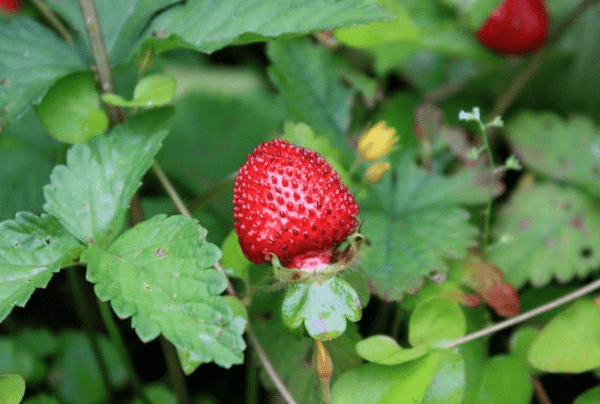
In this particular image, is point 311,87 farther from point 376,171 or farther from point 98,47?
point 98,47

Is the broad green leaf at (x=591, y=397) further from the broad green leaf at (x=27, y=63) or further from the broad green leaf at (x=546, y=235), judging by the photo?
the broad green leaf at (x=27, y=63)

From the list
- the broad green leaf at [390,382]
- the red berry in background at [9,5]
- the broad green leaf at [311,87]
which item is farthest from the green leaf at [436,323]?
the red berry in background at [9,5]

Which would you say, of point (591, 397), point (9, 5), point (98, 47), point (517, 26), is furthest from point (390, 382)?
point (9, 5)

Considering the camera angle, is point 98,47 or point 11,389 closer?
point 11,389

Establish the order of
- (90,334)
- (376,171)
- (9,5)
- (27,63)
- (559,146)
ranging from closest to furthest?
(27,63), (376,171), (90,334), (559,146), (9,5)

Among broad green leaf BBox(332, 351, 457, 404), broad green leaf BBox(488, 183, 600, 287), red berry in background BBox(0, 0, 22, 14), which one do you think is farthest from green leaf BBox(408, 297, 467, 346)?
red berry in background BBox(0, 0, 22, 14)

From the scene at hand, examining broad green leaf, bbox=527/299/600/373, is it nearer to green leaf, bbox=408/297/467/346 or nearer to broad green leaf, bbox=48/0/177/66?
green leaf, bbox=408/297/467/346

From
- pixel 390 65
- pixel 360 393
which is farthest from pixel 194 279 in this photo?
pixel 390 65
